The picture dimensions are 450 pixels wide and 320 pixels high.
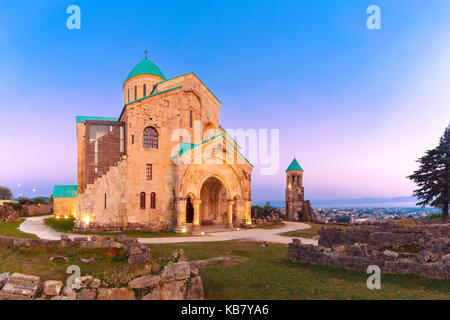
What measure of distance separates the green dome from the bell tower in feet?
88.8

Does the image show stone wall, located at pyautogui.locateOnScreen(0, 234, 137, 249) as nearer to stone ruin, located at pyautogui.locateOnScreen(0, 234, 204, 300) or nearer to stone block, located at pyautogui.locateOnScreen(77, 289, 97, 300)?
stone ruin, located at pyautogui.locateOnScreen(0, 234, 204, 300)

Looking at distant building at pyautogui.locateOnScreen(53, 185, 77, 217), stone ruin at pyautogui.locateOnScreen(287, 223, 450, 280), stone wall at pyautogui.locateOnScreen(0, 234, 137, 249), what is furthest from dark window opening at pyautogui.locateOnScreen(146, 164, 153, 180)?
distant building at pyautogui.locateOnScreen(53, 185, 77, 217)

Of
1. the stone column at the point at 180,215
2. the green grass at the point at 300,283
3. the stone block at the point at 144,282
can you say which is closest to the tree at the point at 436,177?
the green grass at the point at 300,283

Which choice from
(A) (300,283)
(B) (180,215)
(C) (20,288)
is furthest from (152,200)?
(A) (300,283)

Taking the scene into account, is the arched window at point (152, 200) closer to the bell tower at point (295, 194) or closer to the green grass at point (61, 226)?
the green grass at point (61, 226)

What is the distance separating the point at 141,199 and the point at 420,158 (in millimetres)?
36155

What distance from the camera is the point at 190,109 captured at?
92.4ft

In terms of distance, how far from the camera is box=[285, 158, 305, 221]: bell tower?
40594mm

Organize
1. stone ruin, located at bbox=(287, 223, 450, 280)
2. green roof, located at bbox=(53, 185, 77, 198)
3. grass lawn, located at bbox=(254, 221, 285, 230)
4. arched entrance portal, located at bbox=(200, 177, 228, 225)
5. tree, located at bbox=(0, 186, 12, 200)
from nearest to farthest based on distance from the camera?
1. stone ruin, located at bbox=(287, 223, 450, 280)
2. grass lawn, located at bbox=(254, 221, 285, 230)
3. arched entrance portal, located at bbox=(200, 177, 228, 225)
4. green roof, located at bbox=(53, 185, 77, 198)
5. tree, located at bbox=(0, 186, 12, 200)

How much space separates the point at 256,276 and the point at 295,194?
33.1 m

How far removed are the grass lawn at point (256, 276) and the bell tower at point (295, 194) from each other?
2834cm

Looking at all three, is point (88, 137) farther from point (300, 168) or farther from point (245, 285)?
point (300, 168)

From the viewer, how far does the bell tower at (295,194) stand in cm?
4059
